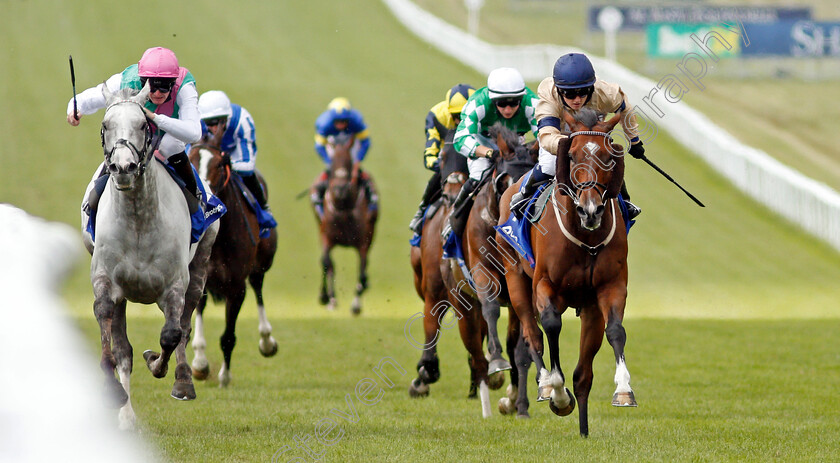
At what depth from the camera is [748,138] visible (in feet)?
94.7

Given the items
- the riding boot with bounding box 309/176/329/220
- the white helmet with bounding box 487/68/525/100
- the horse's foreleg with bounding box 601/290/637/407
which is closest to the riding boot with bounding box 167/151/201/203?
the white helmet with bounding box 487/68/525/100

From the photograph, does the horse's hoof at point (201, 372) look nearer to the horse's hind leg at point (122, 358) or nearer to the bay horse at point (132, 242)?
the bay horse at point (132, 242)

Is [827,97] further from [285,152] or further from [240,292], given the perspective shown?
[240,292]

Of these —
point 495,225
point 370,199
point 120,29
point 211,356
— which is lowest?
point 211,356

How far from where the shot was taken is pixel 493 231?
923 centimetres

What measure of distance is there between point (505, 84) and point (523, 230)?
1.50 metres

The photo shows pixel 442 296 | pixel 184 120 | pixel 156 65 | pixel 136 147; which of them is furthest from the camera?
pixel 442 296

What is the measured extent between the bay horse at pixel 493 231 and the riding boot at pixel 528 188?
2.06ft

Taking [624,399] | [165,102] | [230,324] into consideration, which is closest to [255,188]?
[230,324]

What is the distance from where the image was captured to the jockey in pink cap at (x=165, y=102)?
7.91 meters

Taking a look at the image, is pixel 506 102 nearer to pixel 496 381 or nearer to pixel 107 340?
pixel 496 381

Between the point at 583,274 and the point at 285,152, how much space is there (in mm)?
21110

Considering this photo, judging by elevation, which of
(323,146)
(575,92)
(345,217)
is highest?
(323,146)

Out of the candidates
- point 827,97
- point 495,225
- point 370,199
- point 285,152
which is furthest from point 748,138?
point 495,225
